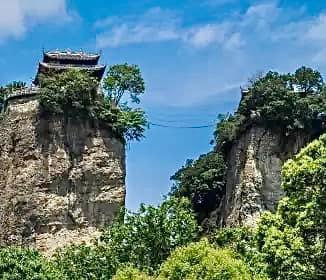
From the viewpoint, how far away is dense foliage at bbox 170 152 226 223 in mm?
39531

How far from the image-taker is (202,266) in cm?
1922

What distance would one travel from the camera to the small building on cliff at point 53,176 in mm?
35531

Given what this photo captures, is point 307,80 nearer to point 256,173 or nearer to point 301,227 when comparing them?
point 256,173

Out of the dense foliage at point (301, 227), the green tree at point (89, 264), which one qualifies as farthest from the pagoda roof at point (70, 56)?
the dense foliage at point (301, 227)

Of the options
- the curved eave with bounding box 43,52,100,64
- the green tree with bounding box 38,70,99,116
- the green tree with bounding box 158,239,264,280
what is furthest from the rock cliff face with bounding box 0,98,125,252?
the green tree with bounding box 158,239,264,280

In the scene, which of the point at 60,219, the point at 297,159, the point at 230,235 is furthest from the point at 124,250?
the point at 297,159

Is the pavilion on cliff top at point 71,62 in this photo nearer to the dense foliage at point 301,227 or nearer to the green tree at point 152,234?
the green tree at point 152,234

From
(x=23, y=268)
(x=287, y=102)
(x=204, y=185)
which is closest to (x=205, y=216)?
(x=204, y=185)

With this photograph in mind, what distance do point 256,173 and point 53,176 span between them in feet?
29.4

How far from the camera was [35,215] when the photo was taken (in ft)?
117

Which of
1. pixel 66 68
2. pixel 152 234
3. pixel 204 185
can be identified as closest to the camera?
pixel 152 234

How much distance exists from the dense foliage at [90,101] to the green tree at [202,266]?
58.7 ft

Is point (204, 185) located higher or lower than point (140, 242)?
higher

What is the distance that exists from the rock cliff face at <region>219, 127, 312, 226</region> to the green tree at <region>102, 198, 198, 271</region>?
6.90 m
